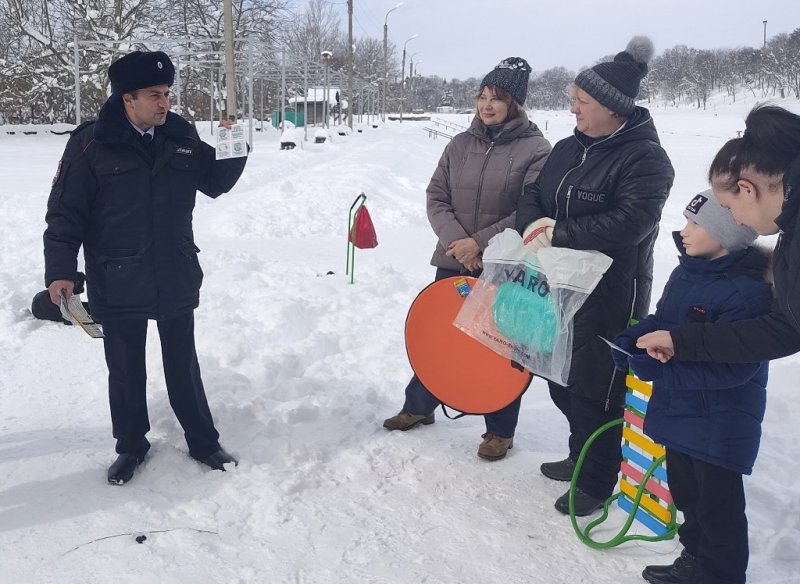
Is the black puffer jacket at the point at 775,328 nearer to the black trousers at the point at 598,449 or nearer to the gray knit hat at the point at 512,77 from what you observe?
the black trousers at the point at 598,449

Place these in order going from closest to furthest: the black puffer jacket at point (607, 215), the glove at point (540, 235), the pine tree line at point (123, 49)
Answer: the black puffer jacket at point (607, 215), the glove at point (540, 235), the pine tree line at point (123, 49)

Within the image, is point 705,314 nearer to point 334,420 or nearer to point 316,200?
point 334,420

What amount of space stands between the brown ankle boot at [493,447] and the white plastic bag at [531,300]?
2.20 ft

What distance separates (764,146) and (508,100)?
1485 mm

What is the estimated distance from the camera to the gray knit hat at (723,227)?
2.15 metres

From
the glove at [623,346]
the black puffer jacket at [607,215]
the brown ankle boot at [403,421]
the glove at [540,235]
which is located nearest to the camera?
the glove at [623,346]

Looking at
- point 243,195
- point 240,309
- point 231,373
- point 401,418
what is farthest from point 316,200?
point 401,418

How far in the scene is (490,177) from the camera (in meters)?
3.22

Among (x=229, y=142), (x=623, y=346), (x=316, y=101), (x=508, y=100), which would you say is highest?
(x=316, y=101)

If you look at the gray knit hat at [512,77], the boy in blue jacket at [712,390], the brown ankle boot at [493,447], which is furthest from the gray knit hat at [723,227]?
the brown ankle boot at [493,447]

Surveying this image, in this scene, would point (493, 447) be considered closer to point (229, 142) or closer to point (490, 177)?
point (490, 177)

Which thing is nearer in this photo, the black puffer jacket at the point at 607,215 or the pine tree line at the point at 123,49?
the black puffer jacket at the point at 607,215

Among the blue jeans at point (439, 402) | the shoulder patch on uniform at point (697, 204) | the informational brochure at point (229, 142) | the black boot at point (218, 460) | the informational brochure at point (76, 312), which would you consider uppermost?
the informational brochure at point (229, 142)

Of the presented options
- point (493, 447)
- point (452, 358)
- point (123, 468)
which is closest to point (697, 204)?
point (452, 358)
